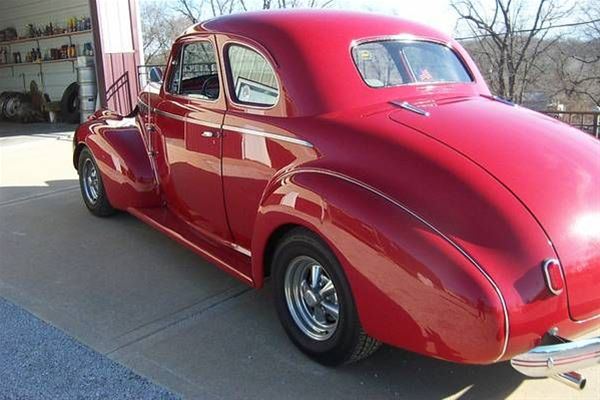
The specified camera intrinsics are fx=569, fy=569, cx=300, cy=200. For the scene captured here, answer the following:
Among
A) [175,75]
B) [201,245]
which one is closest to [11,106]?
[175,75]

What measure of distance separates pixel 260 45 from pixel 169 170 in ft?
4.84

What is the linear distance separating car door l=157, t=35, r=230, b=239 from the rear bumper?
6.95 ft

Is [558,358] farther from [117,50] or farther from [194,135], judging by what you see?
[117,50]

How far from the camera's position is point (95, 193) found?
228 inches

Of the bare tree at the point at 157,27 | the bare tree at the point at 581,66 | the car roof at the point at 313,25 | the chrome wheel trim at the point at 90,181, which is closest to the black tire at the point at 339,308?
the car roof at the point at 313,25

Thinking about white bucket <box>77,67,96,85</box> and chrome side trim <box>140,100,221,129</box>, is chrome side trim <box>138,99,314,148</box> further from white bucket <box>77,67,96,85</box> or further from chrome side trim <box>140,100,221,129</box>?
white bucket <box>77,67,96,85</box>

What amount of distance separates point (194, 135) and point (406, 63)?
60.4 inches

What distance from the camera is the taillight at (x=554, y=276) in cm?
234

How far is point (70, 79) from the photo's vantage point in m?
14.7

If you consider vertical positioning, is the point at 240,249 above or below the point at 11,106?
above

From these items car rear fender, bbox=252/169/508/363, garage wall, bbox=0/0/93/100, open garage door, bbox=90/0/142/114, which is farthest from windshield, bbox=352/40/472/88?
garage wall, bbox=0/0/93/100

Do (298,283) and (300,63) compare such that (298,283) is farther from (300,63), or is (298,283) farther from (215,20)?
(215,20)

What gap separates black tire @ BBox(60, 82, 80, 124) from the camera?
13.8 metres

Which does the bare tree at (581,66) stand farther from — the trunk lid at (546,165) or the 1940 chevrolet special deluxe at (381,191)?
the trunk lid at (546,165)
